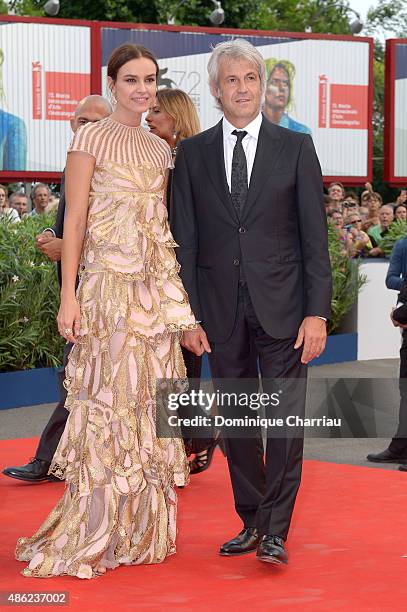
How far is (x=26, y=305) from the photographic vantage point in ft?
32.2

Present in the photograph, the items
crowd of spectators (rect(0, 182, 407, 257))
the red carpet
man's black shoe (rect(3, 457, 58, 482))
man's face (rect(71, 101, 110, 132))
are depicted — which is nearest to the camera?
the red carpet

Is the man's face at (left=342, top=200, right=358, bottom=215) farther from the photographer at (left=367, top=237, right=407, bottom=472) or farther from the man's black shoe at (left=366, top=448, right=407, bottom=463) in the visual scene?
the man's black shoe at (left=366, top=448, right=407, bottom=463)

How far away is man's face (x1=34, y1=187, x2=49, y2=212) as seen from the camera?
13.5 metres

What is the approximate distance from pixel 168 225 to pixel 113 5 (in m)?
27.6

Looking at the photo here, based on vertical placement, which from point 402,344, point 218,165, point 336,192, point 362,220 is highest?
point 218,165

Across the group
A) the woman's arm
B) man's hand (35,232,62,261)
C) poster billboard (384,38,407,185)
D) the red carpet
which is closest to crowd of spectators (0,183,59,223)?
man's hand (35,232,62,261)

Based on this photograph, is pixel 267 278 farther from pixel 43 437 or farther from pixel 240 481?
pixel 43 437

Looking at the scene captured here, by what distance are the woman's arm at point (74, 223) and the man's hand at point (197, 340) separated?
0.46m

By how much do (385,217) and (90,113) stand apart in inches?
397

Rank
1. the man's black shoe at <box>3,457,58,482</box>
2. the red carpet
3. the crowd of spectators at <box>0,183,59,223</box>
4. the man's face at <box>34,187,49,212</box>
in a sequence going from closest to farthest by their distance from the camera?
1. the red carpet
2. the man's black shoe at <box>3,457,58,482</box>
3. the crowd of spectators at <box>0,183,59,223</box>
4. the man's face at <box>34,187,49,212</box>

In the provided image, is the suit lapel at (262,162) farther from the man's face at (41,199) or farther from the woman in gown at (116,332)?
the man's face at (41,199)

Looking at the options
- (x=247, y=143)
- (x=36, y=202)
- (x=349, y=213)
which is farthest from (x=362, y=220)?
(x=247, y=143)

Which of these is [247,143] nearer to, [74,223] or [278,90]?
[74,223]

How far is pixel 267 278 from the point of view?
15.4 feet
